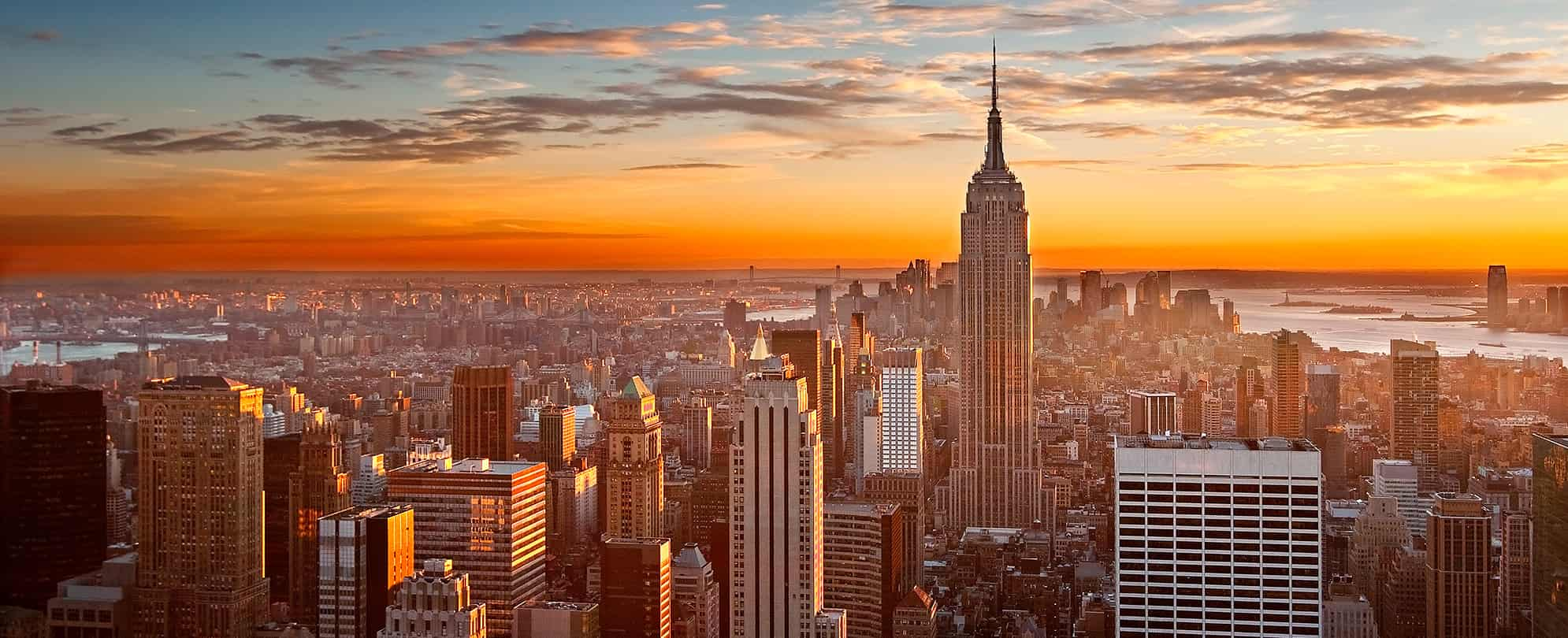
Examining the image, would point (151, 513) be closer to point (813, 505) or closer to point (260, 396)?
point (260, 396)

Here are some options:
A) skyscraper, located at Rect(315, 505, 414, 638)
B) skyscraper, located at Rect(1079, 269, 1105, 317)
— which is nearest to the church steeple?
skyscraper, located at Rect(1079, 269, 1105, 317)

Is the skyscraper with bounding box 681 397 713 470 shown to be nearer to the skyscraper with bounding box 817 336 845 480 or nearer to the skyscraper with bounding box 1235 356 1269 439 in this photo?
the skyscraper with bounding box 817 336 845 480

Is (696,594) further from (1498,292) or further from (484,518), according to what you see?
(1498,292)

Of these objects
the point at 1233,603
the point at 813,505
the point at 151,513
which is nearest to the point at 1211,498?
the point at 1233,603

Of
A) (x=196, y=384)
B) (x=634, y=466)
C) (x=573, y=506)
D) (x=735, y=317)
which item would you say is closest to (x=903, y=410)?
(x=634, y=466)

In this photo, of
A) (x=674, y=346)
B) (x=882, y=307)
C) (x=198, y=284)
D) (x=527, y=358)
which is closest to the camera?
(x=198, y=284)
